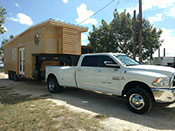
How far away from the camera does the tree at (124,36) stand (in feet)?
71.7

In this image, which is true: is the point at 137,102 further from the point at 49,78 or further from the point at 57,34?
the point at 57,34

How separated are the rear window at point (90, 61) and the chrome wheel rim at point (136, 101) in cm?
184

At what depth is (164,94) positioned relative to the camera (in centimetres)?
382

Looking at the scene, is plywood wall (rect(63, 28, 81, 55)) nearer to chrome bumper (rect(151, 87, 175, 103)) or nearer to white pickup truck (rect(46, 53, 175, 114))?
white pickup truck (rect(46, 53, 175, 114))

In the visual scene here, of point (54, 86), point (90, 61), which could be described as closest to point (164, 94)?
point (90, 61)

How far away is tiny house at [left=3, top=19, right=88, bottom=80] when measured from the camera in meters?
8.56

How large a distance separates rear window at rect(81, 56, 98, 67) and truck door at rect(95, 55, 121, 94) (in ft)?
0.63

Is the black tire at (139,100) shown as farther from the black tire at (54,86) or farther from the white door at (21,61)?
the white door at (21,61)

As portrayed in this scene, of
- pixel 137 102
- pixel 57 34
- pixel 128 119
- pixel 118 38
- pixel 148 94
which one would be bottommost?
pixel 128 119

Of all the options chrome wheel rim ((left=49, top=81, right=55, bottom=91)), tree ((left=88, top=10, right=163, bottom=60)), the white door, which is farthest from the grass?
tree ((left=88, top=10, right=163, bottom=60))

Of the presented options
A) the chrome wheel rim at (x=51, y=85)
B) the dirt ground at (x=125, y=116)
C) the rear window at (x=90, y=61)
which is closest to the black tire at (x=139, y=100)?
the dirt ground at (x=125, y=116)

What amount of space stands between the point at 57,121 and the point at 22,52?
8.39m

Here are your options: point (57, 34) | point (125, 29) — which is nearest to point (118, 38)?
point (125, 29)

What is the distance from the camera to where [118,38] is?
22.8 metres
